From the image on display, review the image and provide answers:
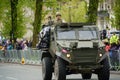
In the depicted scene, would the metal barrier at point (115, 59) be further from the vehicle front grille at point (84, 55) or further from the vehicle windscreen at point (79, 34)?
the vehicle front grille at point (84, 55)

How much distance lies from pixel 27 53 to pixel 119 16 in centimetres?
1372

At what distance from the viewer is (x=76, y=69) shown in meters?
19.7

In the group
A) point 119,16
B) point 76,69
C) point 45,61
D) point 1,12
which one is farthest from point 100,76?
point 1,12

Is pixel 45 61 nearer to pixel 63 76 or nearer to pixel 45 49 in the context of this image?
pixel 45 49

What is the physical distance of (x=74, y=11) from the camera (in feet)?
319

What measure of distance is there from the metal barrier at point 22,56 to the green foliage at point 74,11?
48267 mm

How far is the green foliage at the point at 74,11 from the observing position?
311ft

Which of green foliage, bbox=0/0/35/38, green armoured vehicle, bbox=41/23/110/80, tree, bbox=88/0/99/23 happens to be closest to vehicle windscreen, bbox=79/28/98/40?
green armoured vehicle, bbox=41/23/110/80

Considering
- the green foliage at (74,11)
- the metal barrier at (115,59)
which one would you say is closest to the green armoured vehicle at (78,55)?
the metal barrier at (115,59)

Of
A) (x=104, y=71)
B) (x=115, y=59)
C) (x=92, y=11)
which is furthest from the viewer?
(x=92, y=11)

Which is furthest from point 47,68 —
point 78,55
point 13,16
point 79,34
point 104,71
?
point 13,16

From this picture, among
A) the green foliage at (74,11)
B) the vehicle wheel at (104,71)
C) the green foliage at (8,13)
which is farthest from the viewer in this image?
the green foliage at (74,11)

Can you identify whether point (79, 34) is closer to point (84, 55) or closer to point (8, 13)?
point (84, 55)

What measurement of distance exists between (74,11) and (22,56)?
5702 cm
